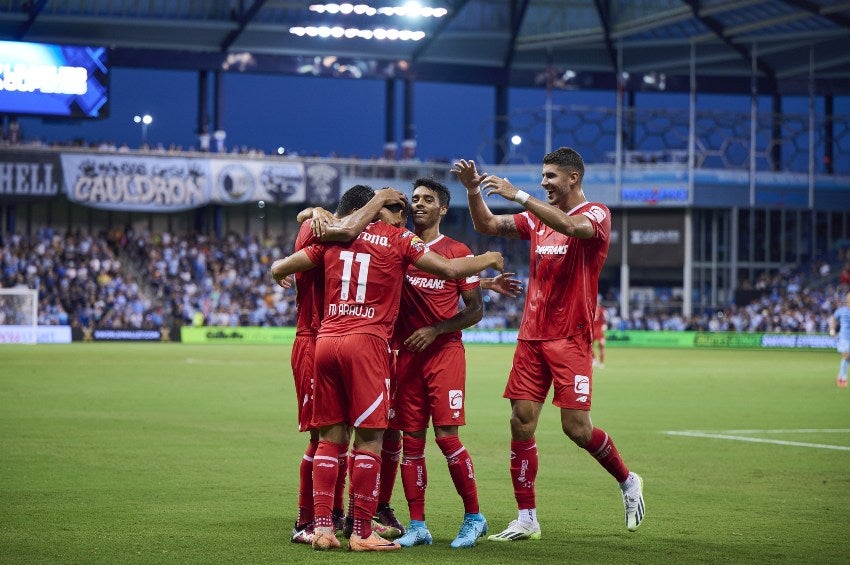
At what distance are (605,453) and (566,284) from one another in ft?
4.72

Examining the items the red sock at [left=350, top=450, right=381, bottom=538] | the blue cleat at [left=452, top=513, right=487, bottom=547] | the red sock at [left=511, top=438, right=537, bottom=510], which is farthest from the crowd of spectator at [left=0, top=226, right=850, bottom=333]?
the red sock at [left=350, top=450, right=381, bottom=538]

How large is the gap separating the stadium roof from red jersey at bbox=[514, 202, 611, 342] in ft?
166

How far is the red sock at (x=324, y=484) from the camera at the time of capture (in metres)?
9.09

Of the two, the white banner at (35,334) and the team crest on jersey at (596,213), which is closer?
the team crest on jersey at (596,213)

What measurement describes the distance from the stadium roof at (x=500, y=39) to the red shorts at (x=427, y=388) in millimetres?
51682

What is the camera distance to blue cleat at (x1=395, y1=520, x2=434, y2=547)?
932cm

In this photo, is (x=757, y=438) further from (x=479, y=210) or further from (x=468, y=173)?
(x=468, y=173)

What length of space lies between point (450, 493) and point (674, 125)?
60.6 metres

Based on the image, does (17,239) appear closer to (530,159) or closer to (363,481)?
(530,159)

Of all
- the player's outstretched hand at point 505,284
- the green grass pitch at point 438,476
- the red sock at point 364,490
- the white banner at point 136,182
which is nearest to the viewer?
the red sock at point 364,490

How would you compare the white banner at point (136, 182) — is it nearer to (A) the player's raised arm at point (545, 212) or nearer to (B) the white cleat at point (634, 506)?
(A) the player's raised arm at point (545, 212)

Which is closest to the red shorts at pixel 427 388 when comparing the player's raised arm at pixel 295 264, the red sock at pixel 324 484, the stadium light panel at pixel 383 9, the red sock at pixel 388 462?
the red sock at pixel 388 462

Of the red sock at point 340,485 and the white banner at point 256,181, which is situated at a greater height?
the white banner at point 256,181

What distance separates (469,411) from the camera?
22.7m
